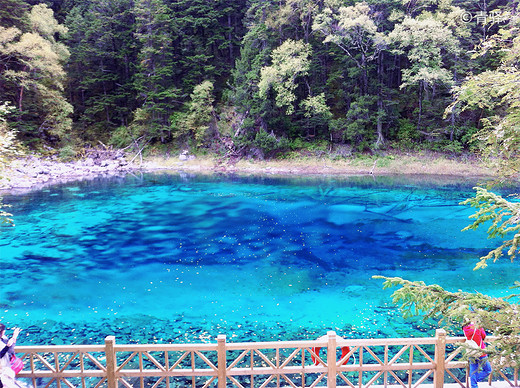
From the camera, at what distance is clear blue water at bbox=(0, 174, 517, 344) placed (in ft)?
30.1

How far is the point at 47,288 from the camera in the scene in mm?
11320

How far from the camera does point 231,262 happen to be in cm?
1338

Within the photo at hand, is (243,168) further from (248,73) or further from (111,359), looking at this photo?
(111,359)

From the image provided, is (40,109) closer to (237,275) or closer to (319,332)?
(237,275)

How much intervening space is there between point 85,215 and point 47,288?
9125 mm

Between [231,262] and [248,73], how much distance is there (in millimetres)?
22175

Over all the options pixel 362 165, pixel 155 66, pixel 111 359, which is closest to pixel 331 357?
pixel 111 359

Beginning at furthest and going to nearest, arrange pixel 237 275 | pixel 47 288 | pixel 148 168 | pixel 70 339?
1. pixel 148 168
2. pixel 237 275
3. pixel 47 288
4. pixel 70 339

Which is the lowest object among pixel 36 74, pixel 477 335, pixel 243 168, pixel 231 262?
pixel 231 262

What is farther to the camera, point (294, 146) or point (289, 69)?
point (294, 146)

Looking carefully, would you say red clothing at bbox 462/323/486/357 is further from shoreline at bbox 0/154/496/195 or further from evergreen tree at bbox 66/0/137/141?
evergreen tree at bbox 66/0/137/141

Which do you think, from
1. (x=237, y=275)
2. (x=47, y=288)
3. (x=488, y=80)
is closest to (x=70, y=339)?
(x=47, y=288)

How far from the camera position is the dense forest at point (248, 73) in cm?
2719

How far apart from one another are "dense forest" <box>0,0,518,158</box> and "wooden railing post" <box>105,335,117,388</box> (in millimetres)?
24659
